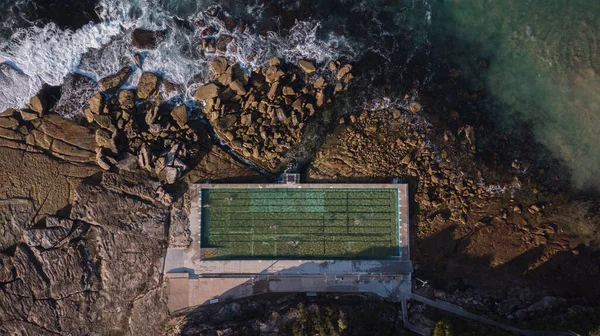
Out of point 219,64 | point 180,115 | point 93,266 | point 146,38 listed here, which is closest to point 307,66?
point 219,64

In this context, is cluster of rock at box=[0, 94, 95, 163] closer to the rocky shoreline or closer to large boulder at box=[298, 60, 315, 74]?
the rocky shoreline

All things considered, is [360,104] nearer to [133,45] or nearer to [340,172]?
[340,172]

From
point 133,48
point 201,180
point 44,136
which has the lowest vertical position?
point 201,180

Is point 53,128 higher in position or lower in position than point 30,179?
higher

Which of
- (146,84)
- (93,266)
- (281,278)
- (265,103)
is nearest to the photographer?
(281,278)

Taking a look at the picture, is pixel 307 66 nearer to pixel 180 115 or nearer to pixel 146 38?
pixel 180 115

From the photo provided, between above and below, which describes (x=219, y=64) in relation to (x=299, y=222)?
above

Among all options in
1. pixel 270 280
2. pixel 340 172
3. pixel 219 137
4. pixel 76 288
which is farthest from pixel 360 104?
pixel 76 288
